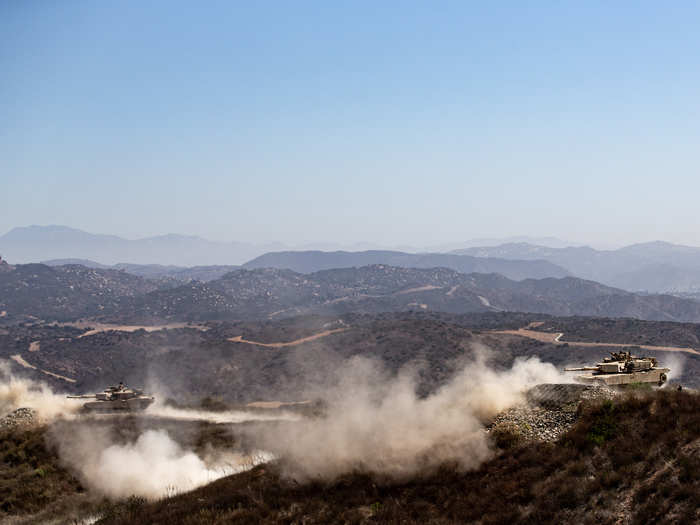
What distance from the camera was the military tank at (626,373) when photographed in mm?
31578

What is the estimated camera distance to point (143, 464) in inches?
1313

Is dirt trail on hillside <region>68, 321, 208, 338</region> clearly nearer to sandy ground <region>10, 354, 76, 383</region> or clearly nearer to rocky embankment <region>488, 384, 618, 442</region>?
sandy ground <region>10, 354, 76, 383</region>

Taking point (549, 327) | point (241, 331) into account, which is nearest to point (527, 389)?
point (549, 327)

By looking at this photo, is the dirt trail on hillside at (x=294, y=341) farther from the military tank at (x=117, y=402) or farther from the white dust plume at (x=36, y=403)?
the military tank at (x=117, y=402)

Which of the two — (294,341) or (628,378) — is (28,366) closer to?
(294,341)

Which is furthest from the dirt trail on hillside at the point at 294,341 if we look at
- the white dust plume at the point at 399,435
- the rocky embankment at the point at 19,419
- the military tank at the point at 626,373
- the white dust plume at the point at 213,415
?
the military tank at the point at 626,373

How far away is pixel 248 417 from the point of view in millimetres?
Answer: 46812

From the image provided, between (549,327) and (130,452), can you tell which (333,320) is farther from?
(130,452)

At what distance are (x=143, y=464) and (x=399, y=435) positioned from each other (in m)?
18.0

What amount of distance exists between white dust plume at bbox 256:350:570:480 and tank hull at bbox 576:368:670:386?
2.77 m

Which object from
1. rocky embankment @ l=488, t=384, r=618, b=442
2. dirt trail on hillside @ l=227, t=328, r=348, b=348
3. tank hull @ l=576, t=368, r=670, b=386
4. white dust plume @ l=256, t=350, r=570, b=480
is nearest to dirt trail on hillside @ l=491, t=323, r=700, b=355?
dirt trail on hillside @ l=227, t=328, r=348, b=348

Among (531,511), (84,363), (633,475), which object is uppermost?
(633,475)

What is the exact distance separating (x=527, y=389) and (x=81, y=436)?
32534 mm

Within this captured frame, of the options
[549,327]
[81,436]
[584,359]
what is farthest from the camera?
[549,327]
